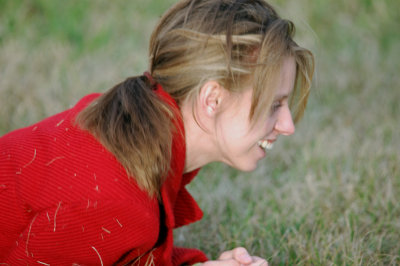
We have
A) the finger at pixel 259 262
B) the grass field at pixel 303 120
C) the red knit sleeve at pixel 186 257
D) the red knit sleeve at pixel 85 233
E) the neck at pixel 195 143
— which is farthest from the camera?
the grass field at pixel 303 120

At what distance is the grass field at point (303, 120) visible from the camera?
209 centimetres

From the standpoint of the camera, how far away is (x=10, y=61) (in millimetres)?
3420

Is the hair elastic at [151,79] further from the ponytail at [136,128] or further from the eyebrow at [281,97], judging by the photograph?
the eyebrow at [281,97]

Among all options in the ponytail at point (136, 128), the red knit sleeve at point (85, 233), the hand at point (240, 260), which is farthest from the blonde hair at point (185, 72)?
the hand at point (240, 260)

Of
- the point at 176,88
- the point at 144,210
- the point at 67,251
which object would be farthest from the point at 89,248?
the point at 176,88

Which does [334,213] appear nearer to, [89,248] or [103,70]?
[89,248]

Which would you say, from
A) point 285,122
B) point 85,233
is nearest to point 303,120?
point 285,122

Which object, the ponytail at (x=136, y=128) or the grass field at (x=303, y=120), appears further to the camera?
the grass field at (x=303, y=120)

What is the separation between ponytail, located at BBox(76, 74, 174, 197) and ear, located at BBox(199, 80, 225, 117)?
0.11 metres

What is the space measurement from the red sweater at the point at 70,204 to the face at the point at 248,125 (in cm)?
16

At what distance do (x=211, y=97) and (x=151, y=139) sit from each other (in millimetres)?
259

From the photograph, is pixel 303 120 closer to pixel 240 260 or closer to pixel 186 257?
pixel 186 257

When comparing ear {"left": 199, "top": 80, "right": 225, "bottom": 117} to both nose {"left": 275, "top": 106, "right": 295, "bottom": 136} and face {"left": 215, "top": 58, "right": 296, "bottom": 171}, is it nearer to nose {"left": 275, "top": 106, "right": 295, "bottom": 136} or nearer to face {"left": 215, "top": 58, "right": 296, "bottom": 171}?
face {"left": 215, "top": 58, "right": 296, "bottom": 171}

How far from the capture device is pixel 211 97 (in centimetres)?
168
